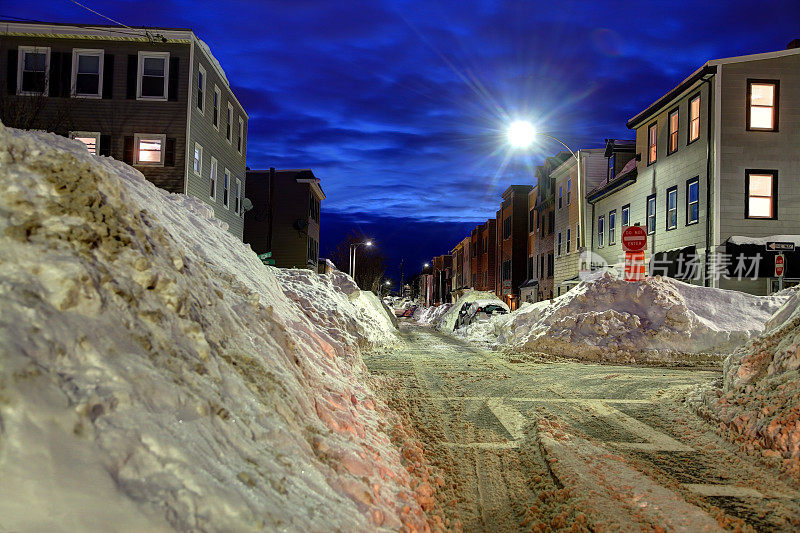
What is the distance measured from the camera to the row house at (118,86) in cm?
2216

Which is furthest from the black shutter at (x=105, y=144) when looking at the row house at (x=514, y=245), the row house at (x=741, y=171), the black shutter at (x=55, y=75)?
the row house at (x=514, y=245)

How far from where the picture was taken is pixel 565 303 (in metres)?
19.1

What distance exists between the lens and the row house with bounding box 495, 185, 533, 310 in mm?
50344

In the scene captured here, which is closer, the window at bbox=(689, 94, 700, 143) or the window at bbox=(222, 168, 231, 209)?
the window at bbox=(689, 94, 700, 143)

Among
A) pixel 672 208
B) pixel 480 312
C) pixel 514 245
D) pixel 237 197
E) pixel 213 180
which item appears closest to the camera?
pixel 672 208

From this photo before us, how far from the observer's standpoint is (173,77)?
22.6 m

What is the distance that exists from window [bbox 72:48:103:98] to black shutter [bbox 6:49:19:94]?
82.8 inches

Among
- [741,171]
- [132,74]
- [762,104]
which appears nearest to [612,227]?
[741,171]

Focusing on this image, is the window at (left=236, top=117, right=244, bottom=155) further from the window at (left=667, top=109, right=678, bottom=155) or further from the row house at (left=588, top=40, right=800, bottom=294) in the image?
the row house at (left=588, top=40, right=800, bottom=294)

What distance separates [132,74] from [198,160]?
166 inches

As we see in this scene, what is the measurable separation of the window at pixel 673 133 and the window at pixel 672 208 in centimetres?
176

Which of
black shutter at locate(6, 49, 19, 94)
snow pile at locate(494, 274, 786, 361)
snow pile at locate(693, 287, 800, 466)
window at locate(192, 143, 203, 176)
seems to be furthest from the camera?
window at locate(192, 143, 203, 176)

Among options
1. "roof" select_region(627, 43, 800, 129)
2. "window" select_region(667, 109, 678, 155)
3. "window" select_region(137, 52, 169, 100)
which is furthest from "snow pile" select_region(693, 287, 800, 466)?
"window" select_region(137, 52, 169, 100)

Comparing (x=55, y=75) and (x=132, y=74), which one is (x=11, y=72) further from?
(x=132, y=74)
